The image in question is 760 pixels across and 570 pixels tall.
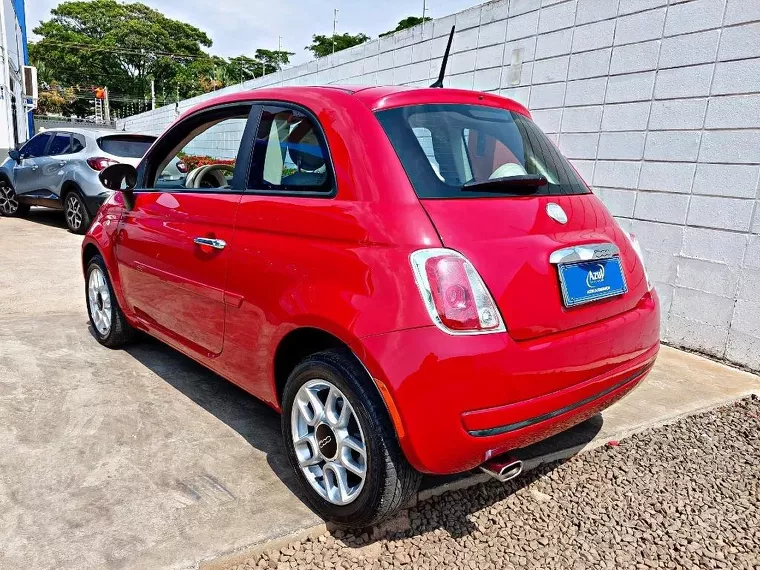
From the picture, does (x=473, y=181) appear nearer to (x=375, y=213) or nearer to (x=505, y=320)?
(x=375, y=213)

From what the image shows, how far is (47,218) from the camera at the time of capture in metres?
9.98

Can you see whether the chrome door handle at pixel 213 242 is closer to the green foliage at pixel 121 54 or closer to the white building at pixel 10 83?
the white building at pixel 10 83

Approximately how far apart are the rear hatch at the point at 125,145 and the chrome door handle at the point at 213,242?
5.93 metres

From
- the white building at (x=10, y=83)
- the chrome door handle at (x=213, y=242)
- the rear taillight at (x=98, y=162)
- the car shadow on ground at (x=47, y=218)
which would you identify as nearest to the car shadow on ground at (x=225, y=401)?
the chrome door handle at (x=213, y=242)

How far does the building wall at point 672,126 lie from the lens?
150 inches

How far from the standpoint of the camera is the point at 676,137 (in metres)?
4.17

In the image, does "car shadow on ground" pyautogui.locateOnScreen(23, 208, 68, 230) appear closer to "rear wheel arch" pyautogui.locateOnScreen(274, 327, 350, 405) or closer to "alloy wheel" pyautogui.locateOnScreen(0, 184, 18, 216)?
"alloy wheel" pyautogui.locateOnScreen(0, 184, 18, 216)

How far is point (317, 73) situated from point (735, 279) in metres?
8.07

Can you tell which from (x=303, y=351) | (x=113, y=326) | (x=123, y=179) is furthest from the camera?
(x=113, y=326)

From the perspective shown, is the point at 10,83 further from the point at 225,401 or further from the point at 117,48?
the point at 117,48

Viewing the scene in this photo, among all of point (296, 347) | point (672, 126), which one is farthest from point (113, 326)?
point (672, 126)

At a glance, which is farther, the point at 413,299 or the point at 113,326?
the point at 113,326

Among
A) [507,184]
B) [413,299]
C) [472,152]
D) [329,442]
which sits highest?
[472,152]

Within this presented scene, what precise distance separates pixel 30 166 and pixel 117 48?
55.2m
